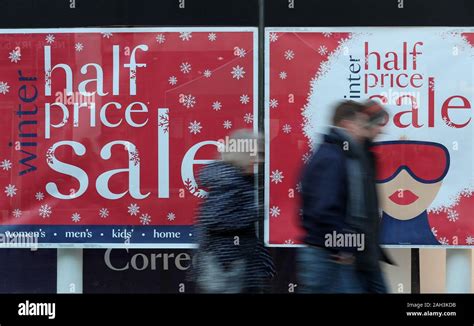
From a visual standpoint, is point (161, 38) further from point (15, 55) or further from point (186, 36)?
point (15, 55)

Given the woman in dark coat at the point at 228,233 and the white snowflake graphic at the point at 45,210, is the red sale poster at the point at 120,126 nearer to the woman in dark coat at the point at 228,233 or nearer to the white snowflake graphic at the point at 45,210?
the white snowflake graphic at the point at 45,210

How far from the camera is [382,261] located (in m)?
5.00

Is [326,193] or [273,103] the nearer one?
[326,193]

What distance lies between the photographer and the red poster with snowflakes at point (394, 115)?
5.27 meters

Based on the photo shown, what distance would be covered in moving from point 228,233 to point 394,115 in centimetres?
162

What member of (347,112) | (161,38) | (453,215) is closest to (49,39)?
(161,38)

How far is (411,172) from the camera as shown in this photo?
5.29 metres

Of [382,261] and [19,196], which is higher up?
[19,196]

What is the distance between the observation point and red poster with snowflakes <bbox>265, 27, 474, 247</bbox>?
5270 mm

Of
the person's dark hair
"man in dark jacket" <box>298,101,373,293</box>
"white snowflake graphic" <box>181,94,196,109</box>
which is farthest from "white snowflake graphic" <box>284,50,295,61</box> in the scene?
"man in dark jacket" <box>298,101,373,293</box>

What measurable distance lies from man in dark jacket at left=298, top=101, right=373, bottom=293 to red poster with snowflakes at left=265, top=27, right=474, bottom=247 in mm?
837
